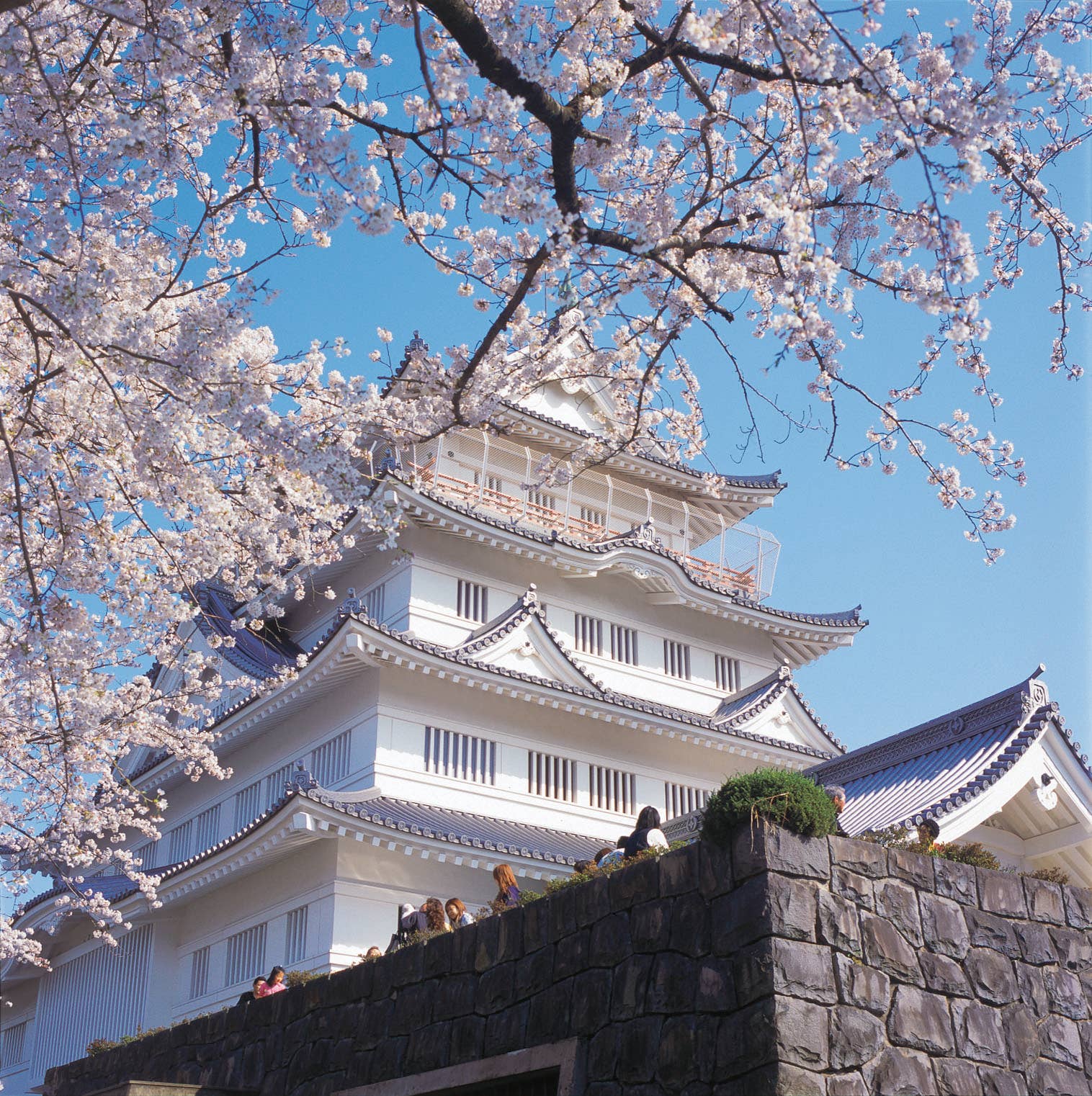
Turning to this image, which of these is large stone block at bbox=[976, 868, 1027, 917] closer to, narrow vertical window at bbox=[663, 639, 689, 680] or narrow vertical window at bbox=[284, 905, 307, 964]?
narrow vertical window at bbox=[284, 905, 307, 964]

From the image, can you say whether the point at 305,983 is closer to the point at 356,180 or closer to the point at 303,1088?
the point at 303,1088

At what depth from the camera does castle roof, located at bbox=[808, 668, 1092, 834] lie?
39.6 feet

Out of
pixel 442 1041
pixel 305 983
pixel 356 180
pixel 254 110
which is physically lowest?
pixel 442 1041

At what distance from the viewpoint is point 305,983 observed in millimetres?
10062

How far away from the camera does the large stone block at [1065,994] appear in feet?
23.7

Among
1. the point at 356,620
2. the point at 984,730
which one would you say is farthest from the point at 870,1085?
the point at 356,620

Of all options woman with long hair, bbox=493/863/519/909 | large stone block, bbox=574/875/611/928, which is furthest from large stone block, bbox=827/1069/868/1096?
woman with long hair, bbox=493/863/519/909

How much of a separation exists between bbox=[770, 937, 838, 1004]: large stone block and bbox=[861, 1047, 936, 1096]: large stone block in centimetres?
42

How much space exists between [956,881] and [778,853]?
149cm

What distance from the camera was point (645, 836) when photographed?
27.2 feet

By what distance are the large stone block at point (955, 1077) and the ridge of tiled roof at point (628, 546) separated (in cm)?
1089

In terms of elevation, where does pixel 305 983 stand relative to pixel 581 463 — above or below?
below

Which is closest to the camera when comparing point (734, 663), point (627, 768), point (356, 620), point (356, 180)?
point (356, 180)

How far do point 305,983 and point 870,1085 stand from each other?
548cm
